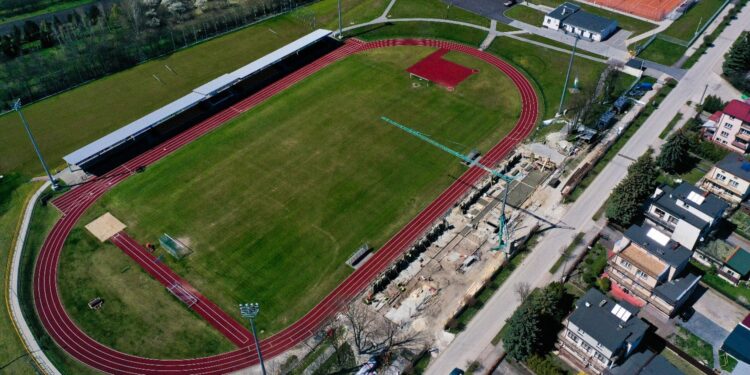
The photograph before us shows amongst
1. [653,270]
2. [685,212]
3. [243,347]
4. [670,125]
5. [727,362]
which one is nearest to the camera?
[727,362]

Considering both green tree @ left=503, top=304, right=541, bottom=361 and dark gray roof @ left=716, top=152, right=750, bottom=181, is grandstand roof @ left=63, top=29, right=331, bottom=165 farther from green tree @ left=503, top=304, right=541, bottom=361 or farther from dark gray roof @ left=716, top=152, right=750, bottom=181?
dark gray roof @ left=716, top=152, right=750, bottom=181

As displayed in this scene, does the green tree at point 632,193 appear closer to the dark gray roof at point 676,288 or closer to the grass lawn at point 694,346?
the dark gray roof at point 676,288

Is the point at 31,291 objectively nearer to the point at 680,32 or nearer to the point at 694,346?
the point at 694,346

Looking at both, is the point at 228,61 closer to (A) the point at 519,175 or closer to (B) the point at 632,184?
(A) the point at 519,175

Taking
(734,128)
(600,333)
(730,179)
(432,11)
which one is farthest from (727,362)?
(432,11)

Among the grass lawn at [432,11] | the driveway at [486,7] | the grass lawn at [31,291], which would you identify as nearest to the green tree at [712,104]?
the driveway at [486,7]

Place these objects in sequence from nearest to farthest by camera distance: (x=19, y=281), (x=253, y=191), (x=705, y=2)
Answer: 1. (x=19, y=281)
2. (x=253, y=191)
3. (x=705, y=2)

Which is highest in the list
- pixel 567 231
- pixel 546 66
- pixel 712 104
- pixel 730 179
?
pixel 712 104

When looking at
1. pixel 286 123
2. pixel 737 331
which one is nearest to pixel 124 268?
pixel 286 123
